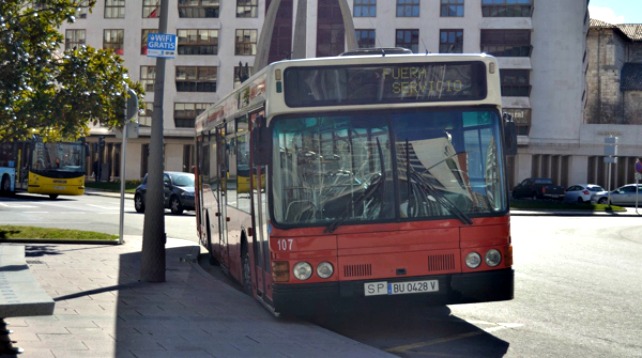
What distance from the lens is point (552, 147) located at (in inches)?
2768

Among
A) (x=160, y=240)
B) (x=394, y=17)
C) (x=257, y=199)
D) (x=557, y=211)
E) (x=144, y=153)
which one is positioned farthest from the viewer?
(x=144, y=153)

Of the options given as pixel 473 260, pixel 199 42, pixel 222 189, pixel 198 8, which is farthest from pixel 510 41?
pixel 473 260

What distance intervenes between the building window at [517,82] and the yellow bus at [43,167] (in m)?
33.7

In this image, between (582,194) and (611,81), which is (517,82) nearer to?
(582,194)

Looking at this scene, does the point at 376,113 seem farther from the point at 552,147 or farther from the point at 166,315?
the point at 552,147

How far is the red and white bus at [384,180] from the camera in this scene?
983cm

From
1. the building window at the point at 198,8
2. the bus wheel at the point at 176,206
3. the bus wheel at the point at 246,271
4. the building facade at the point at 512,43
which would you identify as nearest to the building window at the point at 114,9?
the building facade at the point at 512,43

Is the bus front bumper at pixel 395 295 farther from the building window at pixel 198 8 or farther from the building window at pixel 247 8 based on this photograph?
the building window at pixel 198 8

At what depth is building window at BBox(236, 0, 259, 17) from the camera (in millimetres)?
72688

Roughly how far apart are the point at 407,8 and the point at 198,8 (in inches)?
598

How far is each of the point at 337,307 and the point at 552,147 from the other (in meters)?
62.6

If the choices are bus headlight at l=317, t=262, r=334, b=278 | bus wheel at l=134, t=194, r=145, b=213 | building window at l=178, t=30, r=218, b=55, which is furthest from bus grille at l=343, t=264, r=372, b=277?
building window at l=178, t=30, r=218, b=55

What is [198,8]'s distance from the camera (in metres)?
73.8

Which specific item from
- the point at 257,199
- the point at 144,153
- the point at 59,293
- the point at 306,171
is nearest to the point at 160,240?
the point at 59,293
